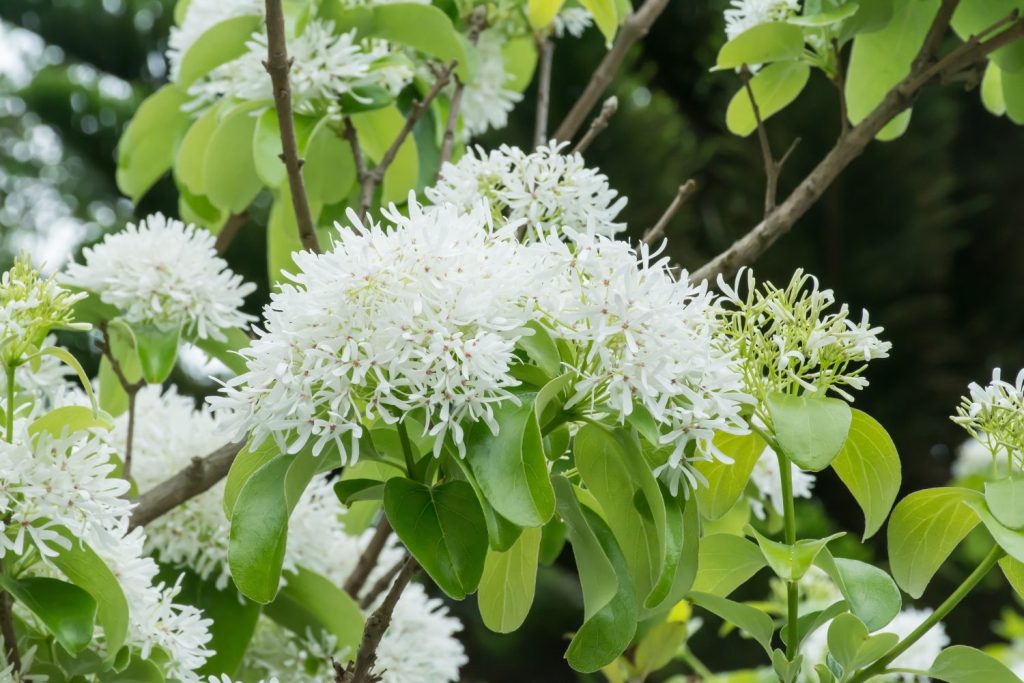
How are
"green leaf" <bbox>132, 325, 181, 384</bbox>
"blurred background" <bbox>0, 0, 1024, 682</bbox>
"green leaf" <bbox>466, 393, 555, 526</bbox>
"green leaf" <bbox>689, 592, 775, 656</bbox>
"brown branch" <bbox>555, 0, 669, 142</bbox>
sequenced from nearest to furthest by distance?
"green leaf" <bbox>466, 393, 555, 526</bbox> → "green leaf" <bbox>689, 592, 775, 656</bbox> → "green leaf" <bbox>132, 325, 181, 384</bbox> → "brown branch" <bbox>555, 0, 669, 142</bbox> → "blurred background" <bbox>0, 0, 1024, 682</bbox>

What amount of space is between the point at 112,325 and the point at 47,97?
2.73 meters

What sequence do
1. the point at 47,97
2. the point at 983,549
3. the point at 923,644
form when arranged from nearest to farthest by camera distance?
1. the point at 923,644
2. the point at 983,549
3. the point at 47,97

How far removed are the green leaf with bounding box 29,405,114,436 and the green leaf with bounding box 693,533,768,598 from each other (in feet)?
0.76

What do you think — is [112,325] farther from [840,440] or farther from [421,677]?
[840,440]

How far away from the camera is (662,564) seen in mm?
380

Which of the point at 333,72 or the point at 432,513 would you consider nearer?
the point at 432,513

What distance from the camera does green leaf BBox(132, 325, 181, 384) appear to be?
1.90 ft

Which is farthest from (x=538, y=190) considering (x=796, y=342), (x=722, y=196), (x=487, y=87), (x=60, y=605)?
(x=722, y=196)

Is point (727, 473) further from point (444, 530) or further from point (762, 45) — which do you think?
point (762, 45)

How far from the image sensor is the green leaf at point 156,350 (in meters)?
0.58

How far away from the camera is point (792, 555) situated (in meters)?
0.43

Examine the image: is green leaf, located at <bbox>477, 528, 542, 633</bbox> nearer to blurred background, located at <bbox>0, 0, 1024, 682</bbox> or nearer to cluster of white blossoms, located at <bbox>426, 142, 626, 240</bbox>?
cluster of white blossoms, located at <bbox>426, 142, 626, 240</bbox>

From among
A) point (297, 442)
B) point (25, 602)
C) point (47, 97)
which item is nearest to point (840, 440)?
point (297, 442)

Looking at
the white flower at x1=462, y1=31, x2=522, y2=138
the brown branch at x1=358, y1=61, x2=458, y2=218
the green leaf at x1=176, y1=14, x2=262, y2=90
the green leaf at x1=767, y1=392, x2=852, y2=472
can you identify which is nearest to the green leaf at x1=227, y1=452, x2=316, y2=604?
the green leaf at x1=767, y1=392, x2=852, y2=472
